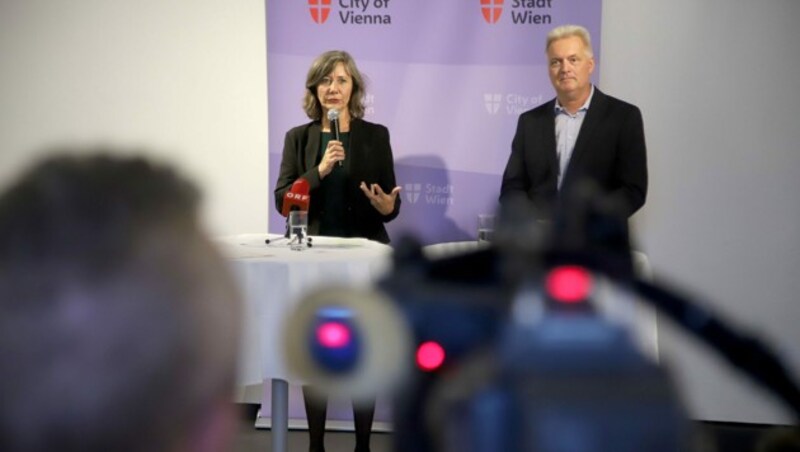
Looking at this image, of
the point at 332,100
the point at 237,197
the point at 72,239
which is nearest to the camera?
the point at 72,239

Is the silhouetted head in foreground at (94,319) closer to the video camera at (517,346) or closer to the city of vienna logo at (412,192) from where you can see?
the video camera at (517,346)

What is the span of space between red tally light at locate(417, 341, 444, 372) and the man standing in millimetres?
3685

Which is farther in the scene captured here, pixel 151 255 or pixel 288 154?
pixel 288 154

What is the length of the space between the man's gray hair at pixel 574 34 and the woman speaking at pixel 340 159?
90 cm

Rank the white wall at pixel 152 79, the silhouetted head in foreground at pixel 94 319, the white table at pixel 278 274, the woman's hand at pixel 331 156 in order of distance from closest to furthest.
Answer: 1. the silhouetted head in foreground at pixel 94 319
2. the white table at pixel 278 274
3. the woman's hand at pixel 331 156
4. the white wall at pixel 152 79

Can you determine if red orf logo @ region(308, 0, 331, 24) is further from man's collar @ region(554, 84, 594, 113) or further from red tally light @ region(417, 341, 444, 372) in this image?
red tally light @ region(417, 341, 444, 372)

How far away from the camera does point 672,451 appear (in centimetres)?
32

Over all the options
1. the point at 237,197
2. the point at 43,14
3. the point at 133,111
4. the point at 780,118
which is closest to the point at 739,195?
the point at 780,118

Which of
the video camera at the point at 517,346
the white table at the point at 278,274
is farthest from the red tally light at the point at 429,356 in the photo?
the white table at the point at 278,274

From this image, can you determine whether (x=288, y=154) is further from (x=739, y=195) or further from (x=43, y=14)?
(x=739, y=195)

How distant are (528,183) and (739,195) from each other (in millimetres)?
1152

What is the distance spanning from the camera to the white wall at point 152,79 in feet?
16.1

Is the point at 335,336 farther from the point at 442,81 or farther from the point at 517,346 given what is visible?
the point at 442,81

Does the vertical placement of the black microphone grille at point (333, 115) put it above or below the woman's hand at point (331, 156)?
above
